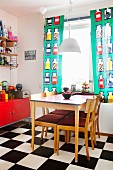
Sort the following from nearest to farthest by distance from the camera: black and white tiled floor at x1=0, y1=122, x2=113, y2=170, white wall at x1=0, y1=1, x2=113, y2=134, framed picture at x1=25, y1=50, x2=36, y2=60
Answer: black and white tiled floor at x1=0, y1=122, x2=113, y2=170, white wall at x1=0, y1=1, x2=113, y2=134, framed picture at x1=25, y1=50, x2=36, y2=60

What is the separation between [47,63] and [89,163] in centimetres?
229

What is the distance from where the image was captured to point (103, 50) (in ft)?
11.3

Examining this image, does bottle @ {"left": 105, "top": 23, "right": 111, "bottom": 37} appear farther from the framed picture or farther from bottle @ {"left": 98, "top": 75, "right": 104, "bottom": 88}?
the framed picture

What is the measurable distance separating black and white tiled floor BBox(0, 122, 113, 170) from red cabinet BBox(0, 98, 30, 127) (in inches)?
12.9

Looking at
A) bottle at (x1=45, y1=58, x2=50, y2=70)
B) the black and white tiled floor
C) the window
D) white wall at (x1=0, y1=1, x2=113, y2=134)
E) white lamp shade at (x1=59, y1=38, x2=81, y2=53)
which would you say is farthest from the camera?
white wall at (x1=0, y1=1, x2=113, y2=134)

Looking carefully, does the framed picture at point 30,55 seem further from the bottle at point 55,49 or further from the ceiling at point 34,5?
the ceiling at point 34,5

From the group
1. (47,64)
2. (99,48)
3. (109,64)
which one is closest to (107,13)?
(99,48)

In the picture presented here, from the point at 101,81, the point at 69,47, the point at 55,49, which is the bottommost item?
the point at 101,81

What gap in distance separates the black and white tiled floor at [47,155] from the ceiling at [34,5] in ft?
8.61

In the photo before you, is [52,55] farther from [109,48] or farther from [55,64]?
[109,48]

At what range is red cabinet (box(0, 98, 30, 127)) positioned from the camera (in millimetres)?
3439

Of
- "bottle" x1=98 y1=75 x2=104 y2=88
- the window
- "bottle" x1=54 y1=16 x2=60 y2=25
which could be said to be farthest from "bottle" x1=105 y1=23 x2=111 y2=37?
"bottle" x1=54 y1=16 x2=60 y2=25

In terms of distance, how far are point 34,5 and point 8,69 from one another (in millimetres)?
1556

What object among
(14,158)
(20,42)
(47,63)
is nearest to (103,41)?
(47,63)
